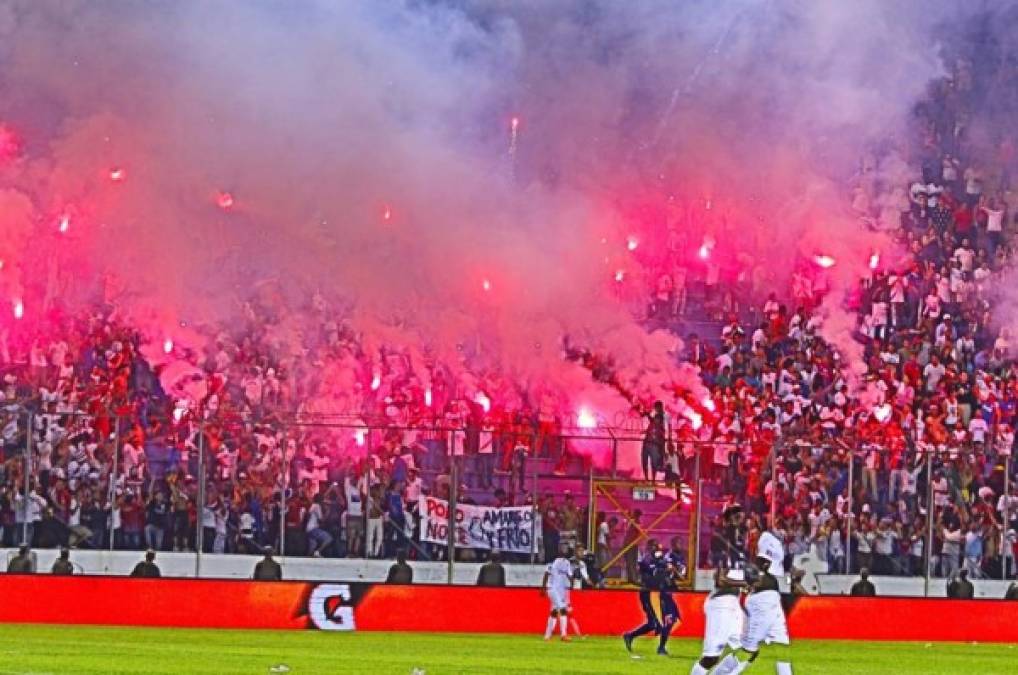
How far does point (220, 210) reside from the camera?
140ft

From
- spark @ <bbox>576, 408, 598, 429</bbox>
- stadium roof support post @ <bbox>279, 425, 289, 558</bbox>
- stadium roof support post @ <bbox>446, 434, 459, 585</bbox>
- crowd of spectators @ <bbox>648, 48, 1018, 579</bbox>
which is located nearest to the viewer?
stadium roof support post @ <bbox>279, 425, 289, 558</bbox>

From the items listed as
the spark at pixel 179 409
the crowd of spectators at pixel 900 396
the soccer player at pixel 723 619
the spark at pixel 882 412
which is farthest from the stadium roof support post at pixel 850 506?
the soccer player at pixel 723 619

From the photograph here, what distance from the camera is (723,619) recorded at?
21344mm

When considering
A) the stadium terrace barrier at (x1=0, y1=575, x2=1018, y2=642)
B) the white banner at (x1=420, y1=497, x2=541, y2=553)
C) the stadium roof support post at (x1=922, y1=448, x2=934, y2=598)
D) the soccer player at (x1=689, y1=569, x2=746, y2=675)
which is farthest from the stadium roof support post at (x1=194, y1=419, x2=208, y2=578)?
the soccer player at (x1=689, y1=569, x2=746, y2=675)

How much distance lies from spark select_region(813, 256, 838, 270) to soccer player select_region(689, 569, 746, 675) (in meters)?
22.4

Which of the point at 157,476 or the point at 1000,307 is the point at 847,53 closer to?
the point at 1000,307

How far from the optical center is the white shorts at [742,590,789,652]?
2130 cm

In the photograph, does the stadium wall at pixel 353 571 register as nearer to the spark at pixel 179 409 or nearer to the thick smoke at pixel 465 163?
the spark at pixel 179 409

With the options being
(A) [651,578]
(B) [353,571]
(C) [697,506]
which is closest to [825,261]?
(C) [697,506]

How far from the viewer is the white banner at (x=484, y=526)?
1242 inches

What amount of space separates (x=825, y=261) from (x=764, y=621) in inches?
903

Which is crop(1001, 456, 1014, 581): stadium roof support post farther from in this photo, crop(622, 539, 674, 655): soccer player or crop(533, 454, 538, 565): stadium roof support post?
crop(533, 454, 538, 565): stadium roof support post

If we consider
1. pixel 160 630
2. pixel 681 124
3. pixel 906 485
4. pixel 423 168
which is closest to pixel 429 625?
pixel 160 630

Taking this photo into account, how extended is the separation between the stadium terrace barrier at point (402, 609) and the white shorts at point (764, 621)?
1032 centimetres
